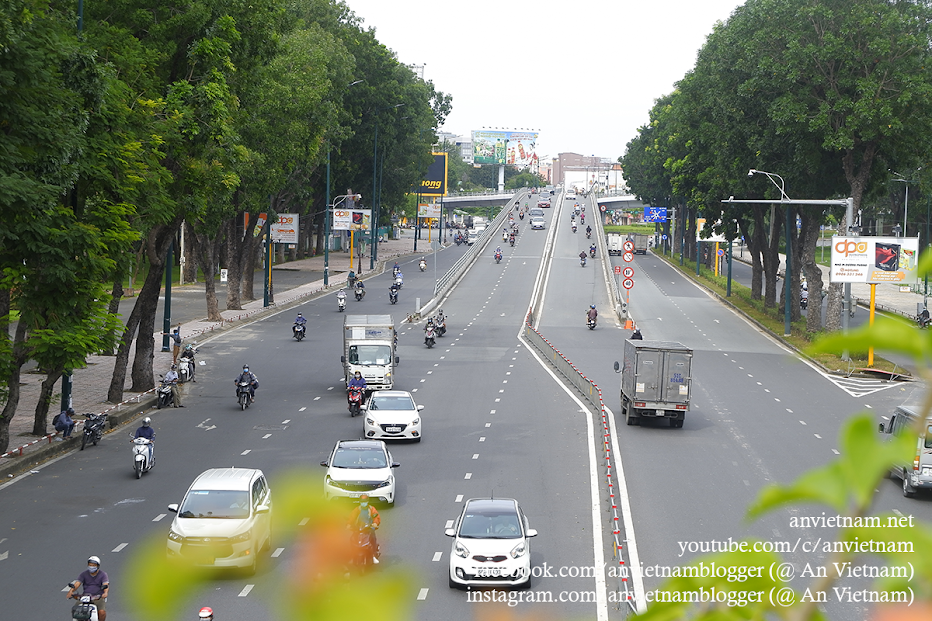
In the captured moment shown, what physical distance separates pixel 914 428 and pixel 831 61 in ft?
157

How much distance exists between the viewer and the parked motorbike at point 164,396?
32312 mm

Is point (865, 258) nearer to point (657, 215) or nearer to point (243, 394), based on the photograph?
point (243, 394)

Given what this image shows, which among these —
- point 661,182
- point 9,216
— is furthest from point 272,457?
point 661,182

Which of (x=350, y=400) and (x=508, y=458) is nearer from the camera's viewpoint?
(x=508, y=458)

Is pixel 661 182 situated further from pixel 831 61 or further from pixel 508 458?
pixel 508 458

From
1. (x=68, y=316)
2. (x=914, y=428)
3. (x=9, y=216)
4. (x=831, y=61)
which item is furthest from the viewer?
(x=831, y=61)

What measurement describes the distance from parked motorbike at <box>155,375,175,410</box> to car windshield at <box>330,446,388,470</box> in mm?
12393

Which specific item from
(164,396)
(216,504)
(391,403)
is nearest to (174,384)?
(164,396)

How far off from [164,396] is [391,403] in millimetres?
8949

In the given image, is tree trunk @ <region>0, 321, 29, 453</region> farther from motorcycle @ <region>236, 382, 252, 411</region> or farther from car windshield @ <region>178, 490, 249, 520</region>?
motorcycle @ <region>236, 382, 252, 411</region>

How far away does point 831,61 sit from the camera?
44.7 m

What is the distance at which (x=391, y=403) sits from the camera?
28156mm

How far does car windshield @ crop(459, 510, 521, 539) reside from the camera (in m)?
16.6

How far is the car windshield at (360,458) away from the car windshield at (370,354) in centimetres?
1266
